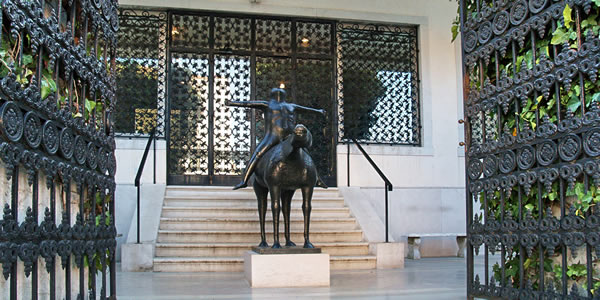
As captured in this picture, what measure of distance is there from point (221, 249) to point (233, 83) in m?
3.87

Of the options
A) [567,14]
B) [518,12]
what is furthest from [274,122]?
[567,14]

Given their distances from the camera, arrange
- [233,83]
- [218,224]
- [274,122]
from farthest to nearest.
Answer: [233,83], [218,224], [274,122]

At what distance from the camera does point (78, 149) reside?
123 inches

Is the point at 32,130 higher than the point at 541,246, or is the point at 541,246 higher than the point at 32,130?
the point at 32,130

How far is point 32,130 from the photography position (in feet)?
8.30

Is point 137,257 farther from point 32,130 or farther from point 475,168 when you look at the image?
point 32,130

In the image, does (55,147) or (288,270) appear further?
(288,270)

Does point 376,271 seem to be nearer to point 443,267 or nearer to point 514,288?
point 443,267

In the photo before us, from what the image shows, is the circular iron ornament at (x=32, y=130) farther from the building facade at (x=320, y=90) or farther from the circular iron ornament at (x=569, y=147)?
the building facade at (x=320, y=90)

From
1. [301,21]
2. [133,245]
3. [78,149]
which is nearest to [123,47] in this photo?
[301,21]

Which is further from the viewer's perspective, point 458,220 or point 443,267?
point 458,220

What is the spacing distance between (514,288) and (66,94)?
10.0 feet

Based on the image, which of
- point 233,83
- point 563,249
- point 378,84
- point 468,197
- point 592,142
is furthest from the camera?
point 378,84

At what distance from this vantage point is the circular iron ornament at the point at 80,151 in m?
3.09
